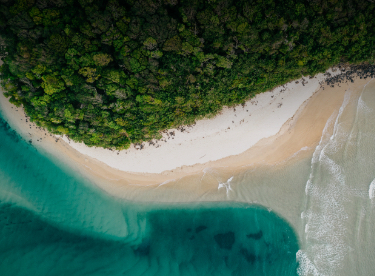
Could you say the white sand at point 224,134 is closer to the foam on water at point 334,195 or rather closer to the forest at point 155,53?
the forest at point 155,53

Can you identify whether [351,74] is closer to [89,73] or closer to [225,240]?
[225,240]

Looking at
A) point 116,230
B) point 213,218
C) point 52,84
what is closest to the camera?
point 52,84

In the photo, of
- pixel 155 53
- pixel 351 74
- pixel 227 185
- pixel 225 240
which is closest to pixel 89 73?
pixel 155 53

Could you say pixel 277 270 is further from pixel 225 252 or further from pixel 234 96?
pixel 234 96

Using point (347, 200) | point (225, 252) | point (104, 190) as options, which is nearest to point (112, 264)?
point (104, 190)

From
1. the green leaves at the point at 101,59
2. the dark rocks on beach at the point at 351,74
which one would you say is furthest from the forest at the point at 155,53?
the dark rocks on beach at the point at 351,74

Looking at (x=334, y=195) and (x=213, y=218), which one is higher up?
(x=334, y=195)
